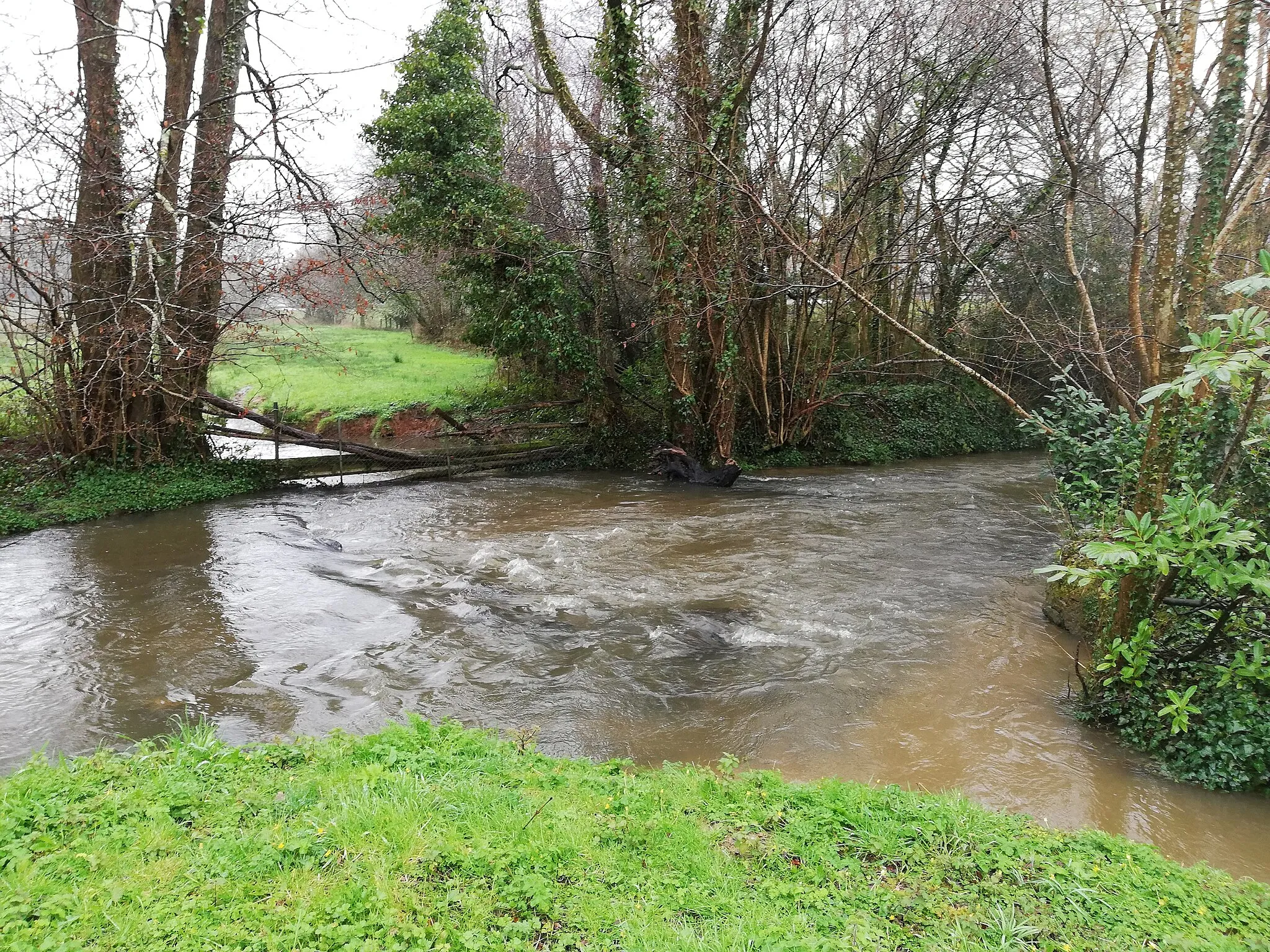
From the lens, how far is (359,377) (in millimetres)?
24562

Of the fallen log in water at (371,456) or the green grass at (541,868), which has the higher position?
the fallen log in water at (371,456)

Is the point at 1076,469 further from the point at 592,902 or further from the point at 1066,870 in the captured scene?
the point at 592,902

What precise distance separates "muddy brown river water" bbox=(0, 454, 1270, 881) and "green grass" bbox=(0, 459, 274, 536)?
448mm

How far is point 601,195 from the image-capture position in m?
16.8

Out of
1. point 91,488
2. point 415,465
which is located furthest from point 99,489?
point 415,465

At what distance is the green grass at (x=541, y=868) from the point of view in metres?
2.97

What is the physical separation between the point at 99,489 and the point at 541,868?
465 inches

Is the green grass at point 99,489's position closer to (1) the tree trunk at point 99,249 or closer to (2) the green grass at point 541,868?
(1) the tree trunk at point 99,249

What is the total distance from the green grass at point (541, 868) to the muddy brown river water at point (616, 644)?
3.25 feet

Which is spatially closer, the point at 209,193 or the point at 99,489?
the point at 99,489

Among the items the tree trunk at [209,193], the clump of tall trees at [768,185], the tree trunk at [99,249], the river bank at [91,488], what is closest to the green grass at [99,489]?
the river bank at [91,488]

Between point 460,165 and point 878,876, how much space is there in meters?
15.2

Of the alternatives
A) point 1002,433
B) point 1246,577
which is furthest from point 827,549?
point 1002,433

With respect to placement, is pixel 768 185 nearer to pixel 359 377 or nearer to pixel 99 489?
pixel 99 489
